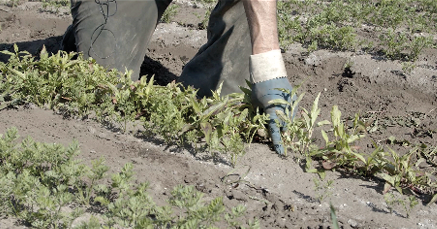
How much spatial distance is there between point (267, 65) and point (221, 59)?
4.02ft

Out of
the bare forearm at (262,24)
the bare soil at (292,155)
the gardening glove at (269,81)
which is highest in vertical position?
the bare forearm at (262,24)

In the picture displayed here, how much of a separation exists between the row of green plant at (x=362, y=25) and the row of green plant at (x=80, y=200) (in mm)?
3146

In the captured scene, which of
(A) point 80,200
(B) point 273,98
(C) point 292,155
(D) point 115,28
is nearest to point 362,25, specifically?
(D) point 115,28

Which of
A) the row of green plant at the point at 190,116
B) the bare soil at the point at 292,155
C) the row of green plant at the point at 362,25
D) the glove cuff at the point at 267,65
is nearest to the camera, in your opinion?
the bare soil at the point at 292,155

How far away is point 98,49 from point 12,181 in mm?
2188

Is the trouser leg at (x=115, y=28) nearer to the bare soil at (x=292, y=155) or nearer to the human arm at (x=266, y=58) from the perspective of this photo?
the bare soil at (x=292, y=155)

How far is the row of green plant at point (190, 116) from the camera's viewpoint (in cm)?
326

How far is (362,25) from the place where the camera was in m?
6.18

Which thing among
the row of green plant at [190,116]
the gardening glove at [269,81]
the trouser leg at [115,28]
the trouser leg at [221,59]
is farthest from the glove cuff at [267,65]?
the trouser leg at [115,28]

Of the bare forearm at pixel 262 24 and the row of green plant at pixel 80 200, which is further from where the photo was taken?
the bare forearm at pixel 262 24

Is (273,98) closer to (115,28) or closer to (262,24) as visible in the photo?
(262,24)

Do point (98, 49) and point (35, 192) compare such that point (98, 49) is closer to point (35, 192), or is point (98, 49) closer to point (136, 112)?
point (136, 112)

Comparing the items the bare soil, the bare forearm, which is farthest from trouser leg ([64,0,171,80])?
the bare forearm

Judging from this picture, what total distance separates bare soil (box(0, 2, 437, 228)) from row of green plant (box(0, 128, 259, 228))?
0.50 ft
